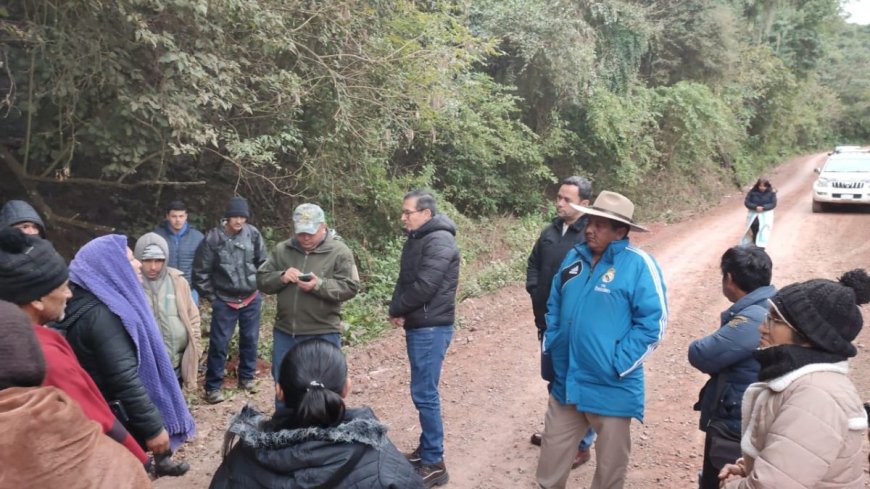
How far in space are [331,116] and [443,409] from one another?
16.1 ft

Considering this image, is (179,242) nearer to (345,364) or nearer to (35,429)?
(345,364)

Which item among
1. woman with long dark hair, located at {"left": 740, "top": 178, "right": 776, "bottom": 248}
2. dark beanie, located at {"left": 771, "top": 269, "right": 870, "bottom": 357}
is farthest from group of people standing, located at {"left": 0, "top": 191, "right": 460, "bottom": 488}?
woman with long dark hair, located at {"left": 740, "top": 178, "right": 776, "bottom": 248}

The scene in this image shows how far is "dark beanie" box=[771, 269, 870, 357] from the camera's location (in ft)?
6.71

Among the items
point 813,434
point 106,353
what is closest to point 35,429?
point 106,353

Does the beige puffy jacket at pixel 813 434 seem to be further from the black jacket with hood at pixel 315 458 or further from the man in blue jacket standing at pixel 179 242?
the man in blue jacket standing at pixel 179 242

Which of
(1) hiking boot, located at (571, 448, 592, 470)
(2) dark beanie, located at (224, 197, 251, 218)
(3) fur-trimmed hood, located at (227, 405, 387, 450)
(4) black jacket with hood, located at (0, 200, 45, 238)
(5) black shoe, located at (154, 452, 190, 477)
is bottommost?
(5) black shoe, located at (154, 452, 190, 477)

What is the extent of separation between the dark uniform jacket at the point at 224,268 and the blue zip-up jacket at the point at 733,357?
163 inches

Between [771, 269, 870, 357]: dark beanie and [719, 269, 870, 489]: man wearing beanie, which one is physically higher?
[771, 269, 870, 357]: dark beanie

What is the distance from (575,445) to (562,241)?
1583mm

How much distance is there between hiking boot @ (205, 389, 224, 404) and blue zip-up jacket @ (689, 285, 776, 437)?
443 centimetres

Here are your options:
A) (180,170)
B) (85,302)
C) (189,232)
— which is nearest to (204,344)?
(189,232)

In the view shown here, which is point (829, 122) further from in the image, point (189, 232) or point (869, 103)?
point (189, 232)

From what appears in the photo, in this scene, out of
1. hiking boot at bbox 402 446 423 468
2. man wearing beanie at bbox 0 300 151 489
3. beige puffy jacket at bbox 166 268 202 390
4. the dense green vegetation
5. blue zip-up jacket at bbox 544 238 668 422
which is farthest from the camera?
the dense green vegetation

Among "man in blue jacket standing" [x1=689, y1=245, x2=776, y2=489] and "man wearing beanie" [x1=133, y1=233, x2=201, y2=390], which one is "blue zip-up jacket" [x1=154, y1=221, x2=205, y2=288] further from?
"man in blue jacket standing" [x1=689, y1=245, x2=776, y2=489]
